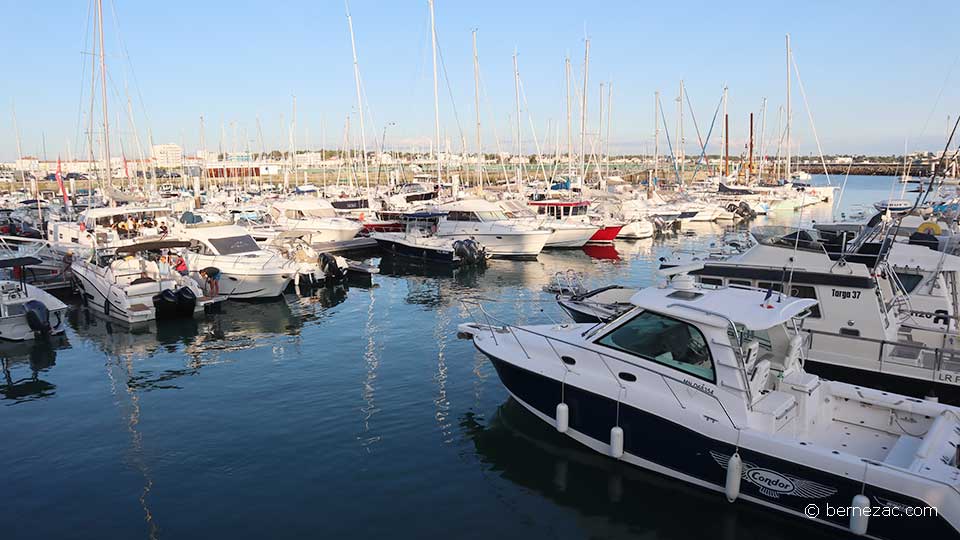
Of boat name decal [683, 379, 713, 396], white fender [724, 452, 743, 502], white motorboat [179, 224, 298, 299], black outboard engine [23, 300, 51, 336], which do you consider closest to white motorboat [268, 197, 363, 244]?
white motorboat [179, 224, 298, 299]

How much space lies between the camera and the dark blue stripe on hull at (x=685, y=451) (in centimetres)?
730

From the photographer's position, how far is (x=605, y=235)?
122ft

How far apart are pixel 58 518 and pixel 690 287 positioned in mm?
9376

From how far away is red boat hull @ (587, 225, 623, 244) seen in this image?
3675cm

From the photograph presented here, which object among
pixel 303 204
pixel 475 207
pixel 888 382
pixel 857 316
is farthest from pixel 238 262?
pixel 888 382

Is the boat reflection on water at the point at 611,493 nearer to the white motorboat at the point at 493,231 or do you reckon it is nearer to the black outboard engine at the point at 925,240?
the black outboard engine at the point at 925,240

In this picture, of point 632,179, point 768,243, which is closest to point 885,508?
point 768,243

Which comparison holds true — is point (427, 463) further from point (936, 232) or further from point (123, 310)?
point (936, 232)

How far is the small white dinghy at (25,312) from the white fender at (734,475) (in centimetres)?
1776

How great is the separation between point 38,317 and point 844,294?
64.1 feet

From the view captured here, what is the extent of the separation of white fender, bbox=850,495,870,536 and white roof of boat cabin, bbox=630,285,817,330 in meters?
2.21

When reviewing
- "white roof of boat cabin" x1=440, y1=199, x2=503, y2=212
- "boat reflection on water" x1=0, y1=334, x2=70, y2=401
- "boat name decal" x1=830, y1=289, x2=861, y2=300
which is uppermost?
"white roof of boat cabin" x1=440, y1=199, x2=503, y2=212

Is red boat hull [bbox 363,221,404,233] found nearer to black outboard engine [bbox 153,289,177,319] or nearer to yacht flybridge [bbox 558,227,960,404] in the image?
black outboard engine [bbox 153,289,177,319]

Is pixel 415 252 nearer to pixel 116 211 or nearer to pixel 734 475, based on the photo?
pixel 116 211
